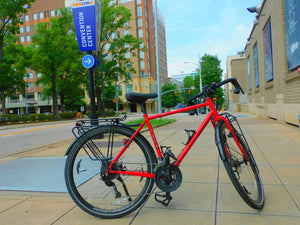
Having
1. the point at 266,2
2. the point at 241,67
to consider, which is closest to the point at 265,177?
the point at 266,2

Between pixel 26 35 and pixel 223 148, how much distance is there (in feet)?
279

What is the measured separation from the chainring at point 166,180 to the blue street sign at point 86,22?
716 centimetres

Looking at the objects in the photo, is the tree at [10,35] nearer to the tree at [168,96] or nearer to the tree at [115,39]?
the tree at [115,39]

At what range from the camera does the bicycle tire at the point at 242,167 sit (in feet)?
8.09

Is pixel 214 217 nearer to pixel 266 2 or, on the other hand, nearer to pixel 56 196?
A: pixel 56 196

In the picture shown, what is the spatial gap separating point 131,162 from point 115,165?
179 mm

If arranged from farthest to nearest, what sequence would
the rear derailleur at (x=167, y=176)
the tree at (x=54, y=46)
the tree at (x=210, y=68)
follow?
1. the tree at (x=210, y=68)
2. the tree at (x=54, y=46)
3. the rear derailleur at (x=167, y=176)

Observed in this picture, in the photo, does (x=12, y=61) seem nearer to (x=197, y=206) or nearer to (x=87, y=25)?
(x=87, y=25)

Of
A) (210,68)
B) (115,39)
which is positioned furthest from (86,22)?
(210,68)

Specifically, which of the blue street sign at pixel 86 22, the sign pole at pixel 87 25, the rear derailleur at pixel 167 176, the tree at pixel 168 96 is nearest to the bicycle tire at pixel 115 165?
the rear derailleur at pixel 167 176

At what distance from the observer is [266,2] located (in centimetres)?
1446

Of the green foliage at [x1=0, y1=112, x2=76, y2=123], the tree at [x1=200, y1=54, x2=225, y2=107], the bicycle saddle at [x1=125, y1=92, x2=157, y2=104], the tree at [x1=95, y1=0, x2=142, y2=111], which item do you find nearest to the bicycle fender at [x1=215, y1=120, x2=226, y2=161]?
the bicycle saddle at [x1=125, y1=92, x2=157, y2=104]

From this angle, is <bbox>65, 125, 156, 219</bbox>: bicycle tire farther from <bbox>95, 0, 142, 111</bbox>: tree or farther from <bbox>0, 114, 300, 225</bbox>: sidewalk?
<bbox>95, 0, 142, 111</bbox>: tree

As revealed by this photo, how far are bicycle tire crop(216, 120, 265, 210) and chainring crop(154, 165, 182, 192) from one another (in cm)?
52
